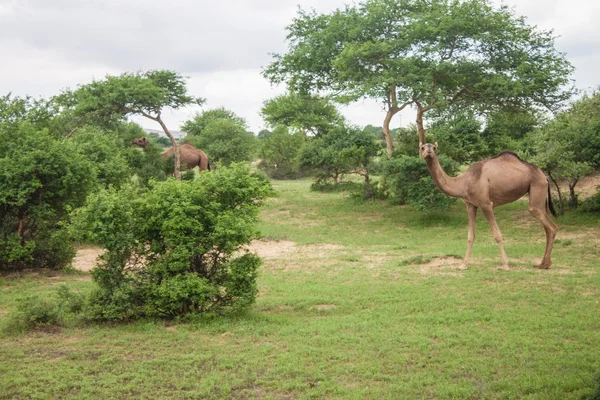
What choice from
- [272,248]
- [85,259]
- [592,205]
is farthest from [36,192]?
[592,205]

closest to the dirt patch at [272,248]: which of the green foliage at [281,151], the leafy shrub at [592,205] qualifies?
the leafy shrub at [592,205]

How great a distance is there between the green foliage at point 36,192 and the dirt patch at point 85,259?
0.89 metres

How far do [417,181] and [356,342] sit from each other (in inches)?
538

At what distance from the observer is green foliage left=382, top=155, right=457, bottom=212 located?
20188 mm

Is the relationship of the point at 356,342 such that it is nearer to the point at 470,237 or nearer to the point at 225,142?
the point at 470,237

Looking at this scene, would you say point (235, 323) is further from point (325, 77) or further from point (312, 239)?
point (325, 77)

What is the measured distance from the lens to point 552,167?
1853cm

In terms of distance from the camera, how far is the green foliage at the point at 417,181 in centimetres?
2019

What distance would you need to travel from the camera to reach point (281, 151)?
4128 centimetres

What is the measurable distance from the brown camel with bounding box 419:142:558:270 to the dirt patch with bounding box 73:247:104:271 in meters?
8.95

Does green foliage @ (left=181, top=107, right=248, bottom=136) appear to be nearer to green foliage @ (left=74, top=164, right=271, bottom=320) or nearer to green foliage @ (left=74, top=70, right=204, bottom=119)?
green foliage @ (left=74, top=70, right=204, bottom=119)

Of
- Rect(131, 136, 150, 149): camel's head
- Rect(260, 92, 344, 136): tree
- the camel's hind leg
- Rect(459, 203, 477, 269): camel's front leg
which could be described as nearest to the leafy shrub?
the camel's hind leg

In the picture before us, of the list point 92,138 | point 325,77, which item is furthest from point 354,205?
point 92,138

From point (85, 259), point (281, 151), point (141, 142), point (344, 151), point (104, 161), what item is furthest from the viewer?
point (281, 151)
